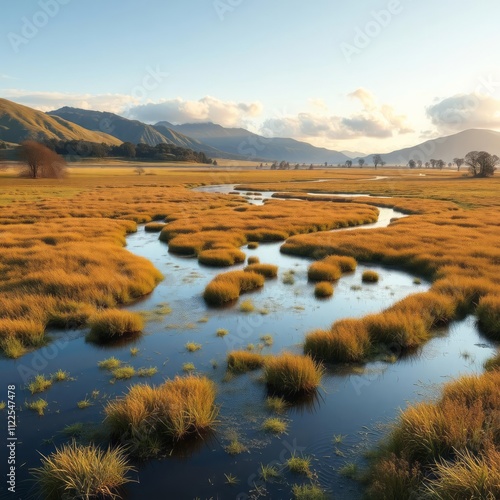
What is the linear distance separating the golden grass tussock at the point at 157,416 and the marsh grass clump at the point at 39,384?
8.49 feet

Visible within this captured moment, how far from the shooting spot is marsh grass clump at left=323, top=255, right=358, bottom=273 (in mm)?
24516

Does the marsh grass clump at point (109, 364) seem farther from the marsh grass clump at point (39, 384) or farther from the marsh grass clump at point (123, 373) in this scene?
the marsh grass clump at point (39, 384)

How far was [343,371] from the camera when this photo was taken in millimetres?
11906

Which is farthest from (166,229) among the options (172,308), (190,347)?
(190,347)

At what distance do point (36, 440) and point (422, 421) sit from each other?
838 centimetres

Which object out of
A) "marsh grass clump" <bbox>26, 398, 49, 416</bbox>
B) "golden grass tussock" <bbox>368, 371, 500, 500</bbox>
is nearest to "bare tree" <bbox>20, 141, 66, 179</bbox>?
"marsh grass clump" <bbox>26, 398, 49, 416</bbox>

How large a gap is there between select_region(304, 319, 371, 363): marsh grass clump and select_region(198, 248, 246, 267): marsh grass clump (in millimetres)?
12921

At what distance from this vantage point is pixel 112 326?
14.2 m

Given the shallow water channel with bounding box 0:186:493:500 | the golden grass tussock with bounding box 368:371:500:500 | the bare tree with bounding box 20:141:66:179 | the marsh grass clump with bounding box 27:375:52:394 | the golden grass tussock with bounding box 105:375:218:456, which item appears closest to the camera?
the golden grass tussock with bounding box 368:371:500:500

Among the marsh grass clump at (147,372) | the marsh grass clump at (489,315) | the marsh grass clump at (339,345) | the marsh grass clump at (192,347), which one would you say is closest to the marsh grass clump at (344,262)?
the marsh grass clump at (489,315)

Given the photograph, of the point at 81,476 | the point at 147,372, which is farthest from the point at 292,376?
the point at 81,476

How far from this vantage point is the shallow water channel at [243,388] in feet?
25.2

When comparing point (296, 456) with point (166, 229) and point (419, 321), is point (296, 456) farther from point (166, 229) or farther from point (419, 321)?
point (166, 229)

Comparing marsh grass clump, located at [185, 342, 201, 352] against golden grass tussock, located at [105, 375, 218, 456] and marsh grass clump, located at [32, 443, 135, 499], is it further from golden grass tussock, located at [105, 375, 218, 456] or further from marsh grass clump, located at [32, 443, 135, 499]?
marsh grass clump, located at [32, 443, 135, 499]
